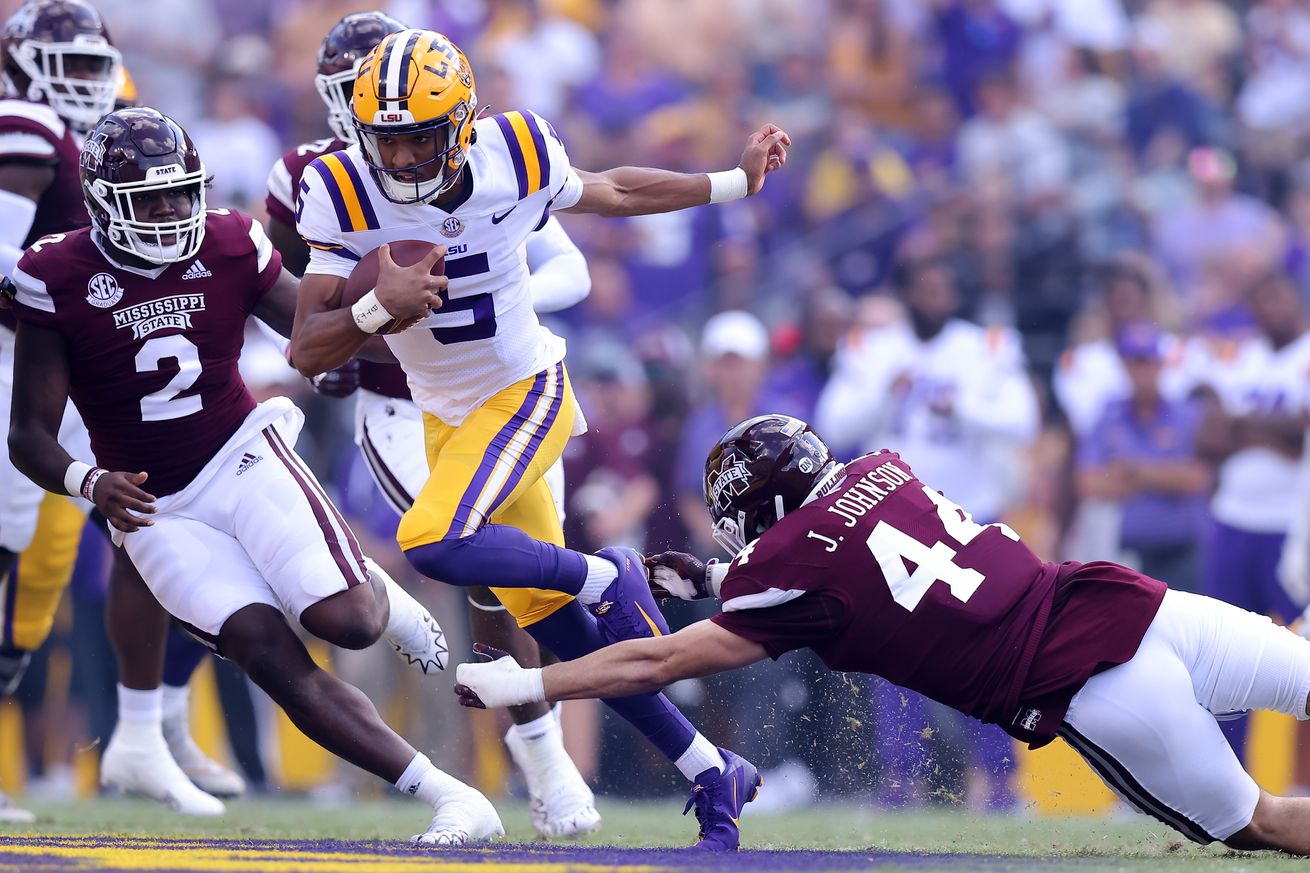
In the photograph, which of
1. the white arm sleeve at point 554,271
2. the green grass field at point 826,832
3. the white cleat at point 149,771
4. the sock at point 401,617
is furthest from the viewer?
the white cleat at point 149,771

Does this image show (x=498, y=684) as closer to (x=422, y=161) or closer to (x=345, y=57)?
(x=422, y=161)

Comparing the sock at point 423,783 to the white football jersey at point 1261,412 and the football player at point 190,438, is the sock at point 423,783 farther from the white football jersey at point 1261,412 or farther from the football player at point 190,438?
the white football jersey at point 1261,412

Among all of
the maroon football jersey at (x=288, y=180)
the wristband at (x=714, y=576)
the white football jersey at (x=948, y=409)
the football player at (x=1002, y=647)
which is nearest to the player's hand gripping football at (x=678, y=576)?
the wristband at (x=714, y=576)

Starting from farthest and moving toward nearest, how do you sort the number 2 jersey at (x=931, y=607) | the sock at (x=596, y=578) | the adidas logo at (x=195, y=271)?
1. the adidas logo at (x=195, y=271)
2. the sock at (x=596, y=578)
3. the number 2 jersey at (x=931, y=607)

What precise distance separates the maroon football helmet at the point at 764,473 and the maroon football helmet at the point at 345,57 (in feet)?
7.02

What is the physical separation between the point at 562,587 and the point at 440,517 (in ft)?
1.41

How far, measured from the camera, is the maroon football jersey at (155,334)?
533cm

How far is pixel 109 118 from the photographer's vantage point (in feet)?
17.7

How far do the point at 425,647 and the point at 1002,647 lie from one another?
2078 millimetres

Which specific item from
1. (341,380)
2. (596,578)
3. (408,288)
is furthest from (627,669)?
(341,380)

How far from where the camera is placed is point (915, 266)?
33.6 ft

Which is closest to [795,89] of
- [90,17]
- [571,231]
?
[571,231]

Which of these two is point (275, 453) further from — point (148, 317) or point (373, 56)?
point (373, 56)

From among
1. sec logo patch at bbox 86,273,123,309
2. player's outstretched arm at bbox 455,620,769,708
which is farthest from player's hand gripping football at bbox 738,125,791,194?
sec logo patch at bbox 86,273,123,309
